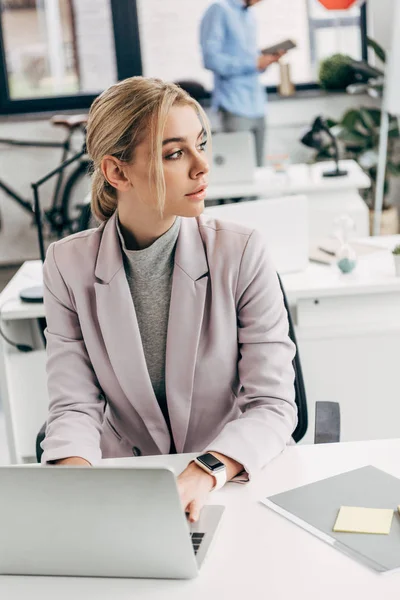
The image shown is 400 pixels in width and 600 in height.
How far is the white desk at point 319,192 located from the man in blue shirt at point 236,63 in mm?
1250

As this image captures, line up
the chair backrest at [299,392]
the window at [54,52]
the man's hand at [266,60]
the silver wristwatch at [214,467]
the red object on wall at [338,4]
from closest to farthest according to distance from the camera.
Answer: the silver wristwatch at [214,467] → the chair backrest at [299,392] → the man's hand at [266,60] → the red object on wall at [338,4] → the window at [54,52]

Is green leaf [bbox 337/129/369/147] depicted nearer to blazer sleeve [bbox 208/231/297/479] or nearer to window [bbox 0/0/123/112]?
window [bbox 0/0/123/112]

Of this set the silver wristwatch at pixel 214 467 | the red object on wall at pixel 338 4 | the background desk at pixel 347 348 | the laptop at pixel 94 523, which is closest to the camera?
the laptop at pixel 94 523

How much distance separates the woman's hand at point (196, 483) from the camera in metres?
1.18

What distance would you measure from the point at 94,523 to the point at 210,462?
12.1 inches

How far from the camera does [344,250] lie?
96.3 inches

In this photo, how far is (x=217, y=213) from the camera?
2320 mm

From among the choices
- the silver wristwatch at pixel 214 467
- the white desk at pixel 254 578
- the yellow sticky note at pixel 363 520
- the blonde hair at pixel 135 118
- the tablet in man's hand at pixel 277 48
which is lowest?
the white desk at pixel 254 578

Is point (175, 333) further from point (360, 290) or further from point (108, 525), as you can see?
point (360, 290)

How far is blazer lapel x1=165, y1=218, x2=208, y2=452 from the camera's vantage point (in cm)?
150

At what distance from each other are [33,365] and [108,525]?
1473 mm

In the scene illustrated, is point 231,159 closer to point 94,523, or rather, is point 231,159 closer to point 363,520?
point 363,520

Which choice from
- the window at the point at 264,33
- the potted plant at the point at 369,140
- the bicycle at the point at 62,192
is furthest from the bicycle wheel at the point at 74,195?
the potted plant at the point at 369,140

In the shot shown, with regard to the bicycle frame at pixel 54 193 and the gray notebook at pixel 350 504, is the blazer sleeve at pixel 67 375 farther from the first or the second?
the bicycle frame at pixel 54 193
